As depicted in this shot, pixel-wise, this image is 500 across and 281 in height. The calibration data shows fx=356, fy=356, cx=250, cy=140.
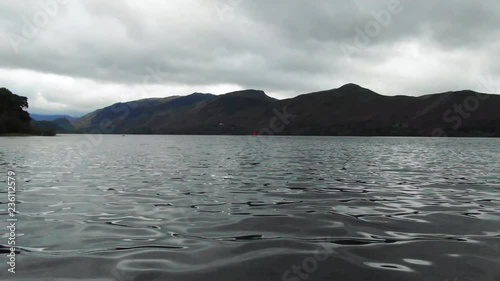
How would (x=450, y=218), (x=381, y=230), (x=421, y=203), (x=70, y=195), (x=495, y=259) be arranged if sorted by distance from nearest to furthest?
(x=495, y=259), (x=381, y=230), (x=450, y=218), (x=421, y=203), (x=70, y=195)

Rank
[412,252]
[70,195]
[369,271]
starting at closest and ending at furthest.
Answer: [369,271] < [412,252] < [70,195]

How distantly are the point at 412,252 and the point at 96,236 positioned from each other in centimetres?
934

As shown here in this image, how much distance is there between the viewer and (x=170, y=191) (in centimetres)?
2072

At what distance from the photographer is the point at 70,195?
19.1 meters

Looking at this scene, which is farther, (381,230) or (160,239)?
(381,230)

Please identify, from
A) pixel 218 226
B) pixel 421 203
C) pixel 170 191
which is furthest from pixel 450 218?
pixel 170 191

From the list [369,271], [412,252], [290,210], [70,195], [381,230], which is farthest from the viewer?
[70,195]

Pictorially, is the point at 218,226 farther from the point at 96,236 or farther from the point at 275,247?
the point at 96,236

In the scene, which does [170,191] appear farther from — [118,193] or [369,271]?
[369,271]

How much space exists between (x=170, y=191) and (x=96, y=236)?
9.56 metres

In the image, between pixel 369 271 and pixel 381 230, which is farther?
pixel 381 230

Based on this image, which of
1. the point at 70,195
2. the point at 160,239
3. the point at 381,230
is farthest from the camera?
the point at 70,195

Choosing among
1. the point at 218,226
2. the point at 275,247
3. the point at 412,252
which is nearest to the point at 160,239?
the point at 218,226

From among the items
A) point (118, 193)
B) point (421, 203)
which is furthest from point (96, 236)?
point (421, 203)
